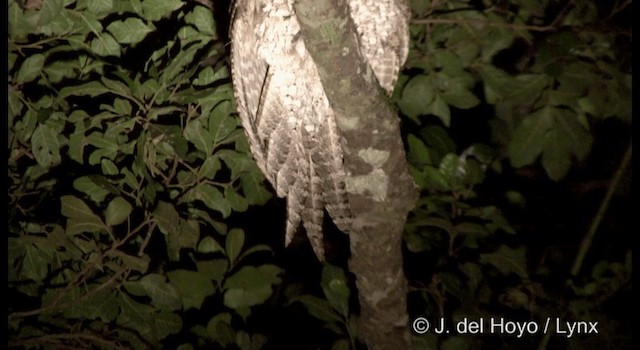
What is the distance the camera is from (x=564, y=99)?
147 centimetres

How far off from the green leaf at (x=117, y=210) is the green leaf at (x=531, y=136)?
1129mm

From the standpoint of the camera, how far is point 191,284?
59.3 inches

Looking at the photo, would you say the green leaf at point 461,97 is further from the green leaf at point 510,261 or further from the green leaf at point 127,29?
the green leaf at point 127,29

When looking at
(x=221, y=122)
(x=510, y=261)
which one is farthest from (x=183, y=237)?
(x=510, y=261)

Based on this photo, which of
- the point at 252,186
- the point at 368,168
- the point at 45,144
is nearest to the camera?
the point at 368,168

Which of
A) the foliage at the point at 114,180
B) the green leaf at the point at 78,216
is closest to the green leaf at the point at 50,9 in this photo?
the foliage at the point at 114,180

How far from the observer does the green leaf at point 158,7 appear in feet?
4.73

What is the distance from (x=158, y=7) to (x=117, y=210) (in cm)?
59

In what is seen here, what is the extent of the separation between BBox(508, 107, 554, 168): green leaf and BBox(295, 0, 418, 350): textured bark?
49 centimetres

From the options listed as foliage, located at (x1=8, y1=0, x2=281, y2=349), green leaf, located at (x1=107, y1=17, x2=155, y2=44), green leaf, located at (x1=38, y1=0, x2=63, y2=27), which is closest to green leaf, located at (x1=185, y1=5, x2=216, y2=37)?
foliage, located at (x1=8, y1=0, x2=281, y2=349)

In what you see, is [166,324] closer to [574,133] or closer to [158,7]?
[158,7]

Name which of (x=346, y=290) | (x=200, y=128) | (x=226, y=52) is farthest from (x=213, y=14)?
(x=346, y=290)

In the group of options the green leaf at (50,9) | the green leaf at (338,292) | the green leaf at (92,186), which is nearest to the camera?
the green leaf at (50,9)

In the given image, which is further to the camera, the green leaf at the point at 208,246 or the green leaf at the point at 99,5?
the green leaf at the point at 208,246
